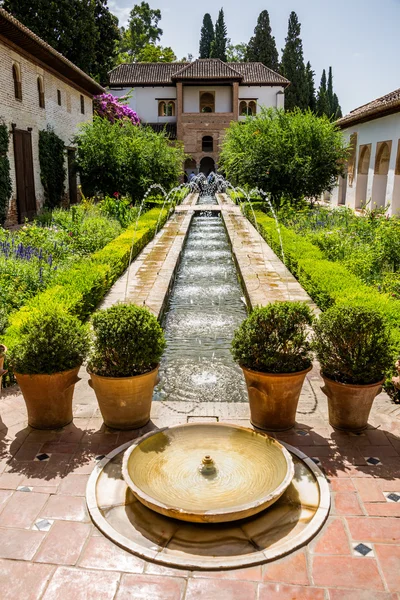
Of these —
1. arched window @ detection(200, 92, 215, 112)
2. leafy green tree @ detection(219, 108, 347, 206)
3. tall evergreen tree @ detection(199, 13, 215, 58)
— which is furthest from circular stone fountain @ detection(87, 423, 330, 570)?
tall evergreen tree @ detection(199, 13, 215, 58)

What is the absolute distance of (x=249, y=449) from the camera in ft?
11.1

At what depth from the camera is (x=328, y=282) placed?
6980mm

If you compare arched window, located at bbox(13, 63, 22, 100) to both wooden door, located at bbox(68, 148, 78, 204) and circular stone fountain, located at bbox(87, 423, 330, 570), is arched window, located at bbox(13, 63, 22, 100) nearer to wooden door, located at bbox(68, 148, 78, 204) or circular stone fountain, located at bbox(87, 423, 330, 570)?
wooden door, located at bbox(68, 148, 78, 204)

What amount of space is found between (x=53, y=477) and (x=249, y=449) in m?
1.25

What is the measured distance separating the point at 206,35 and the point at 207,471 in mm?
A: 58041

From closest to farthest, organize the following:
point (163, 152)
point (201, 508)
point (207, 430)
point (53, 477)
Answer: point (201, 508), point (53, 477), point (207, 430), point (163, 152)

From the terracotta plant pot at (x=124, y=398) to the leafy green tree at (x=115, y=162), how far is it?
Answer: 14896 millimetres

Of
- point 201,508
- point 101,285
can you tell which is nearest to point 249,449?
point 201,508

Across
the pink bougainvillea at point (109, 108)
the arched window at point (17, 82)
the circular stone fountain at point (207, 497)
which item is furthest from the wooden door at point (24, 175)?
the circular stone fountain at point (207, 497)

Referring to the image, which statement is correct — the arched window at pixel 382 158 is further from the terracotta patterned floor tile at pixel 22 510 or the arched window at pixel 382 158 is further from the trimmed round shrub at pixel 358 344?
the terracotta patterned floor tile at pixel 22 510

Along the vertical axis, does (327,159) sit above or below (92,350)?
above

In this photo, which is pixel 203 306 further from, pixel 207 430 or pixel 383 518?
pixel 383 518

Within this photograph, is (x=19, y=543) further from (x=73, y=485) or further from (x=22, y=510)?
(x=73, y=485)

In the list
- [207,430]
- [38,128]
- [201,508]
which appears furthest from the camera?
[38,128]
